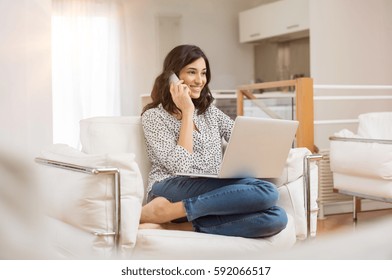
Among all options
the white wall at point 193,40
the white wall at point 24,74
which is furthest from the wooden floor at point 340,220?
the white wall at point 193,40

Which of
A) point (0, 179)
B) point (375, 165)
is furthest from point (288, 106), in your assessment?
point (0, 179)

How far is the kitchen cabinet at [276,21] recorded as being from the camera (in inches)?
137

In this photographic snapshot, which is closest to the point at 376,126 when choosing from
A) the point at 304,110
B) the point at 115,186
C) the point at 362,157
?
the point at 362,157

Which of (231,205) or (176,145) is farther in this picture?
(176,145)

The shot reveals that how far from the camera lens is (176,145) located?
131cm

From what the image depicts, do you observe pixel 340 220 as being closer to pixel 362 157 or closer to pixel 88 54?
pixel 362 157

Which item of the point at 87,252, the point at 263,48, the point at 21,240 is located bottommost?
the point at 87,252

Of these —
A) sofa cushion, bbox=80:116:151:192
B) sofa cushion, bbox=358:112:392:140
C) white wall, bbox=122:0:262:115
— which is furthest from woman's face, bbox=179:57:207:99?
white wall, bbox=122:0:262:115

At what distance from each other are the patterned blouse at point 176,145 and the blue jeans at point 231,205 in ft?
0.20

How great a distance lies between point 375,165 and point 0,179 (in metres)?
1.74

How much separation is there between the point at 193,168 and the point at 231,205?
170 millimetres

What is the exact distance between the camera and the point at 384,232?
47 centimetres

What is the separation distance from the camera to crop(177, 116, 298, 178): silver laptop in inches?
44.1
